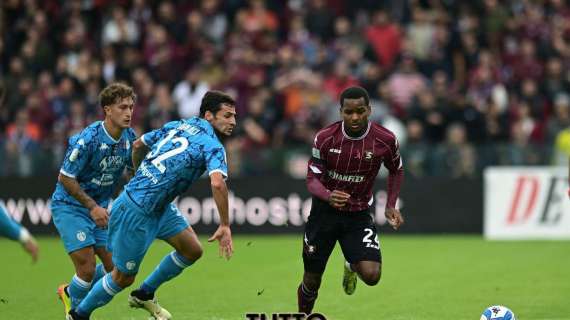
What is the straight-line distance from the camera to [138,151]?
10.1m

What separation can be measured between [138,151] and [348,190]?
1926 mm

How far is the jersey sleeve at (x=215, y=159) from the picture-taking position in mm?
9055

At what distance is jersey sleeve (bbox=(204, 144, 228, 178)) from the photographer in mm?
9055

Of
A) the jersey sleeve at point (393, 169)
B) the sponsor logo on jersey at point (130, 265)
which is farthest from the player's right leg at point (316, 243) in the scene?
the sponsor logo on jersey at point (130, 265)

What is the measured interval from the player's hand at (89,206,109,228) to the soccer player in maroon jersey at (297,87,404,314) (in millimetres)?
1810

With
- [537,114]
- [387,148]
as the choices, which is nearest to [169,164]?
[387,148]

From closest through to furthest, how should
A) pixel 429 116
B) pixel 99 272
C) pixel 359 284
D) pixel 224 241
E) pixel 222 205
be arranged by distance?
pixel 224 241 → pixel 222 205 → pixel 99 272 → pixel 359 284 → pixel 429 116

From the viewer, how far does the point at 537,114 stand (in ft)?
63.9

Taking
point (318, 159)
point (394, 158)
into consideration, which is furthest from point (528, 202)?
point (318, 159)

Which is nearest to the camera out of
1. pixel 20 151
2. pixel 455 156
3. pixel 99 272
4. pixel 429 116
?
pixel 99 272

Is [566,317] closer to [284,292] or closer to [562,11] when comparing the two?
[284,292]

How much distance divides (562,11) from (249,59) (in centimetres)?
609

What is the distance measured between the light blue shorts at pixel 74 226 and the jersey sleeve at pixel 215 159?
1.75m

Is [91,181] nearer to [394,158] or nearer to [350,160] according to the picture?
[350,160]
